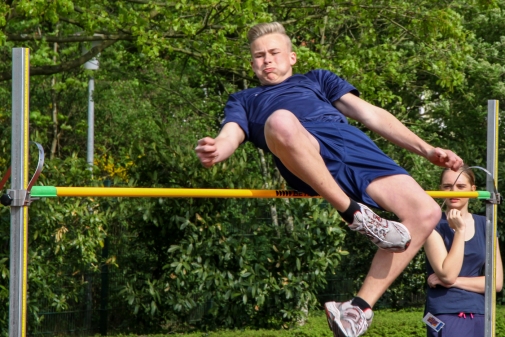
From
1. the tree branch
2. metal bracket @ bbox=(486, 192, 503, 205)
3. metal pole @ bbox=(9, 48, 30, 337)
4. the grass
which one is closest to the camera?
metal pole @ bbox=(9, 48, 30, 337)

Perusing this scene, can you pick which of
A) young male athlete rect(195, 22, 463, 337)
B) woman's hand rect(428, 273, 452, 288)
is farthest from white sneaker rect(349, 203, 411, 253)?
woman's hand rect(428, 273, 452, 288)

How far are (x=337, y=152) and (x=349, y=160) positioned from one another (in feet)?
0.21

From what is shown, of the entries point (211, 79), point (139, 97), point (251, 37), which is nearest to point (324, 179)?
point (251, 37)

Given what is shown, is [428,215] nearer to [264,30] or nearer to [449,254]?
[449,254]

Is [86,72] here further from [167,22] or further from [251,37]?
[251,37]

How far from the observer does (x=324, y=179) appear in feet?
10.8

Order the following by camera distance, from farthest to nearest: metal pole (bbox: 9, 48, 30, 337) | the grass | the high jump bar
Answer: the grass < the high jump bar < metal pole (bbox: 9, 48, 30, 337)

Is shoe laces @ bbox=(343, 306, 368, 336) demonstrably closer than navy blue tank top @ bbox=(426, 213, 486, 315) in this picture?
Yes

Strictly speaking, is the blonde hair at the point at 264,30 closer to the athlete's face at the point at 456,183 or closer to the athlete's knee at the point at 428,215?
the athlete's knee at the point at 428,215

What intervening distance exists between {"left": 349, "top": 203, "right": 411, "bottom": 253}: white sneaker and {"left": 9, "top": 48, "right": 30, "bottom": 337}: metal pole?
1338 mm

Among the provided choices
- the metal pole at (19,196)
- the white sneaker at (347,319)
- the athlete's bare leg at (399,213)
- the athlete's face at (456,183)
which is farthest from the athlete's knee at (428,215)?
the metal pole at (19,196)

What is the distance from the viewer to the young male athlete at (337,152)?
329cm

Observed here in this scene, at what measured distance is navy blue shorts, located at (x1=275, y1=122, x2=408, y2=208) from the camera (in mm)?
3549

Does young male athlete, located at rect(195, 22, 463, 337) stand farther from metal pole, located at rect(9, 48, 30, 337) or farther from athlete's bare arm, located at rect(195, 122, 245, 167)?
metal pole, located at rect(9, 48, 30, 337)
